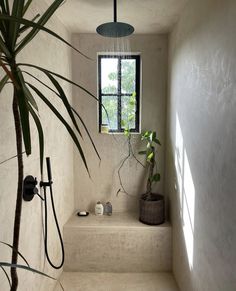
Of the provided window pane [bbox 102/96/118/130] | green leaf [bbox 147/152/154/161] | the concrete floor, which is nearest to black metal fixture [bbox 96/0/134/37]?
window pane [bbox 102/96/118/130]

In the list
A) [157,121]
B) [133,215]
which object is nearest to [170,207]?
[133,215]

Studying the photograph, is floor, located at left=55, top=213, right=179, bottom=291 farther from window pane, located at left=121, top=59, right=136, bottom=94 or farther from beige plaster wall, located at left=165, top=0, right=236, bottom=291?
window pane, located at left=121, top=59, right=136, bottom=94

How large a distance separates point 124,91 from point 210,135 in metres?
1.54

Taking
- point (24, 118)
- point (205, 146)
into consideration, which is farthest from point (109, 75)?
point (24, 118)

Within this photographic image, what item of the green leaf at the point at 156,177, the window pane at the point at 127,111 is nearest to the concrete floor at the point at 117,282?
the green leaf at the point at 156,177

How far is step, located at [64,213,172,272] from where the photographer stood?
241cm

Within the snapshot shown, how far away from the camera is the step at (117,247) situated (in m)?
2.41

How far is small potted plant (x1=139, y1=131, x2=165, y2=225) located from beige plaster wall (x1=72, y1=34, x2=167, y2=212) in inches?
4.4

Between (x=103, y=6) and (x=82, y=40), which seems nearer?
(x=103, y=6)

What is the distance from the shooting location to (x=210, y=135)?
4.59ft

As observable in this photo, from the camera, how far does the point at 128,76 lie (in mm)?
2777

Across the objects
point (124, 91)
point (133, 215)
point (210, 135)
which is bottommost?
point (133, 215)

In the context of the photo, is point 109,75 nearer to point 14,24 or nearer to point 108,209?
point 108,209

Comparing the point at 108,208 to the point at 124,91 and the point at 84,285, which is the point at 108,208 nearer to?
the point at 84,285
